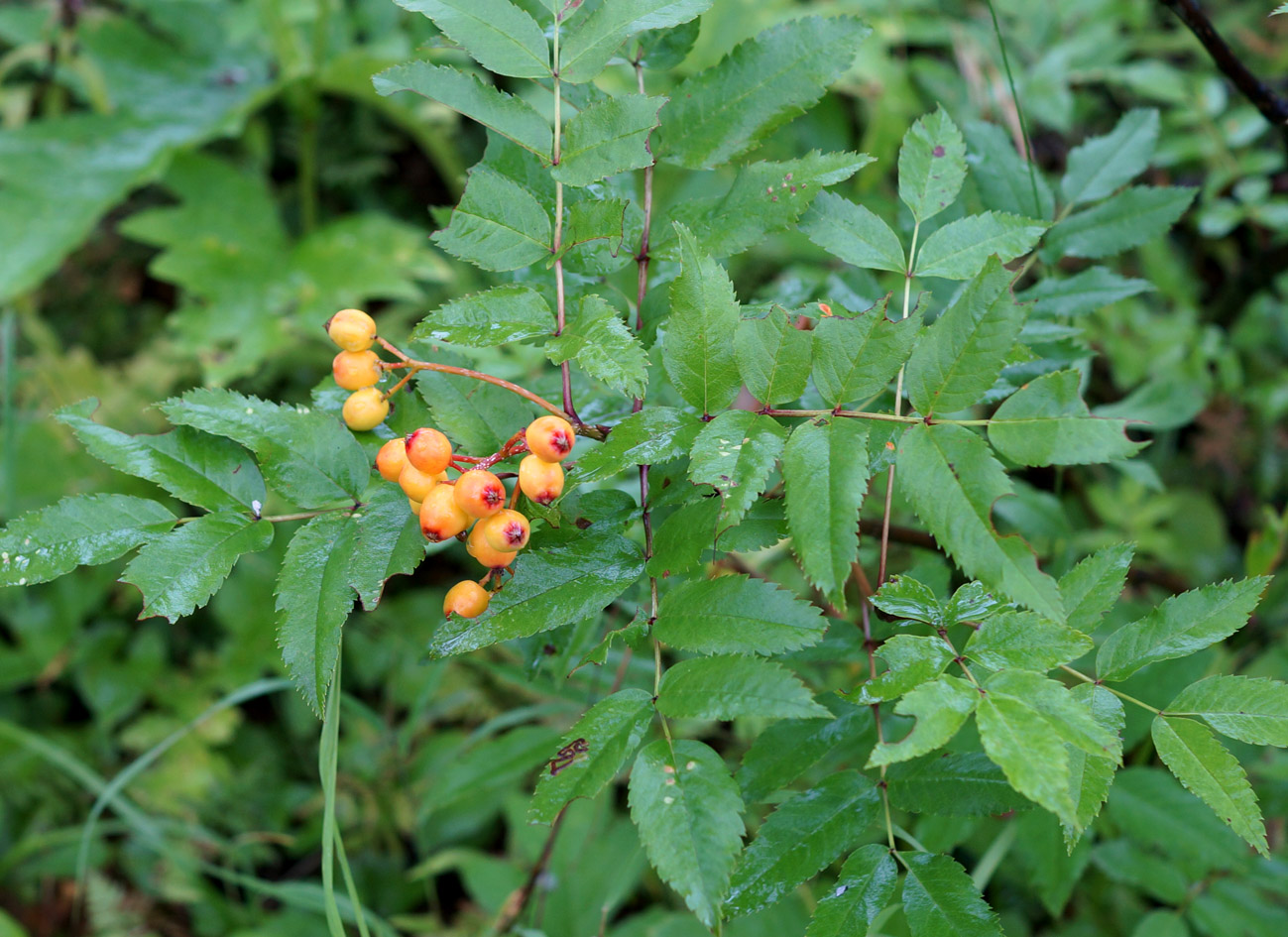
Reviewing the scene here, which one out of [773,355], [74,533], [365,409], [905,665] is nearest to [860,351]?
[773,355]

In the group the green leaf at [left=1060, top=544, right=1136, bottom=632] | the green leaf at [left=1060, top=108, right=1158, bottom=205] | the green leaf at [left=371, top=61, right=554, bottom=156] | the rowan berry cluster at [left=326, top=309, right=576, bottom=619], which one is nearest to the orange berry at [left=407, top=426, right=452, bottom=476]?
the rowan berry cluster at [left=326, top=309, right=576, bottom=619]

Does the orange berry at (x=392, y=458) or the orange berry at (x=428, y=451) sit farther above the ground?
the orange berry at (x=428, y=451)

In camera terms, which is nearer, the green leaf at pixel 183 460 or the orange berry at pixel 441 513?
the orange berry at pixel 441 513

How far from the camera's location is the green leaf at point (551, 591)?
2.92 feet

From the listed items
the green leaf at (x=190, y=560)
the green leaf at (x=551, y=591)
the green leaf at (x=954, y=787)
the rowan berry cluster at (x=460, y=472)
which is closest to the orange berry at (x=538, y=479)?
the rowan berry cluster at (x=460, y=472)

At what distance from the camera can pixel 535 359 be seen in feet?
5.32

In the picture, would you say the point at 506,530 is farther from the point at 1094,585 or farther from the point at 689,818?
the point at 1094,585

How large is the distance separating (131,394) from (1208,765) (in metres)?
2.74

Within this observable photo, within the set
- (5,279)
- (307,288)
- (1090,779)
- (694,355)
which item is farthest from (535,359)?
(5,279)

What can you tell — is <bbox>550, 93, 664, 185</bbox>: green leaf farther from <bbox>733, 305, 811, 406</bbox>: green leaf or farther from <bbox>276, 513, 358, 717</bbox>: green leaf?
<bbox>276, 513, 358, 717</bbox>: green leaf

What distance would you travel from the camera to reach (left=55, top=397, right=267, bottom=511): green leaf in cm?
99

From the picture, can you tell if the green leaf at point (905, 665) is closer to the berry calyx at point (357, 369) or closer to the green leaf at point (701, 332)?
the green leaf at point (701, 332)

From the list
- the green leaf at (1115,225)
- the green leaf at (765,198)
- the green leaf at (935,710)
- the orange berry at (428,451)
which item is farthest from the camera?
the green leaf at (1115,225)

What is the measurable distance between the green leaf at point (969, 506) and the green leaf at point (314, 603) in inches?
22.6
